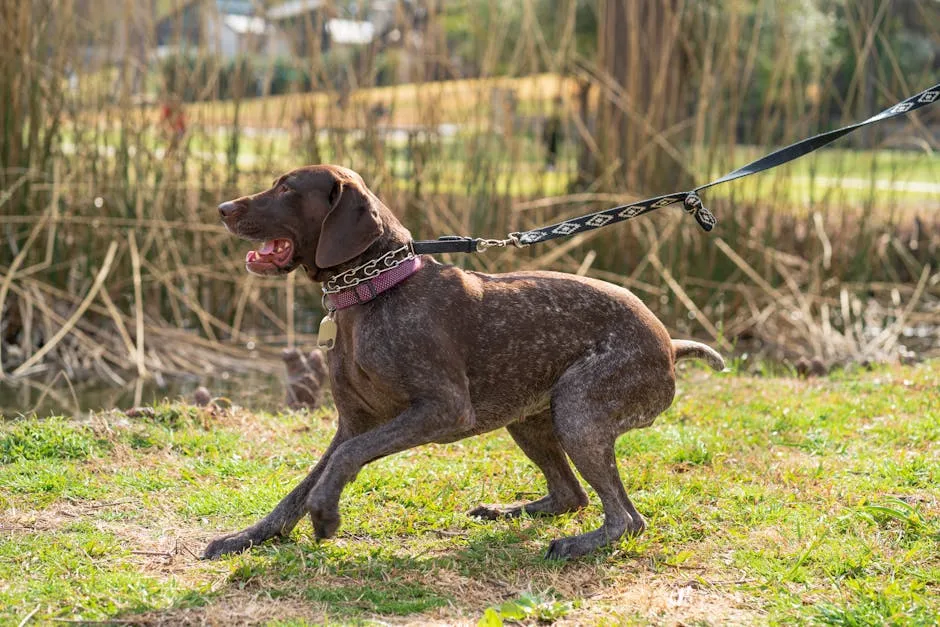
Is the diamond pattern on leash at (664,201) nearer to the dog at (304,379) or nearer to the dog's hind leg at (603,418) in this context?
the dog's hind leg at (603,418)

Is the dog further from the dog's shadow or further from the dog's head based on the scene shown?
the dog's head

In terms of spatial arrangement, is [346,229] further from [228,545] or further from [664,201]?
[664,201]

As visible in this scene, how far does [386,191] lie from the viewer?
8.74 metres

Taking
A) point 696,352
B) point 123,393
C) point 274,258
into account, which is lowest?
point 123,393

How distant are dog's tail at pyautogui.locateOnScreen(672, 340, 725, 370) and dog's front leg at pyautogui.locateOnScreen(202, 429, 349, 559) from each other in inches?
55.2

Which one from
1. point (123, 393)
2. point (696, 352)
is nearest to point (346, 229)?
point (696, 352)

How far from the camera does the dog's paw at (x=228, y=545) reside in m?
4.16

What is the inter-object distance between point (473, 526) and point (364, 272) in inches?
45.6

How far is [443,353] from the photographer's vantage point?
4.21m

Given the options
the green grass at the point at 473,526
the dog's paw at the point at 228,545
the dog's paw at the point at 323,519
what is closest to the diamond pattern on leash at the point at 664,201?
the green grass at the point at 473,526

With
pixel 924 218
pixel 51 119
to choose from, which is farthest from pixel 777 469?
pixel 924 218

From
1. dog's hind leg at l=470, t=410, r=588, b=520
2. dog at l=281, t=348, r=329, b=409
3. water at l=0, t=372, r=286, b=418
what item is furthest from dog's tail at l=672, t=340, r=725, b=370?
water at l=0, t=372, r=286, b=418

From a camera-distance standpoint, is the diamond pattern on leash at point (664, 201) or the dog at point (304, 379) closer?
the diamond pattern on leash at point (664, 201)

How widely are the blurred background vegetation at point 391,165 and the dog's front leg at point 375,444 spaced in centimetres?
397
